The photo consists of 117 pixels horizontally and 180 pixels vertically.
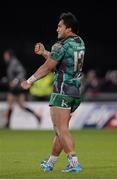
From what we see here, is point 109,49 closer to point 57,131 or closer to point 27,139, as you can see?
point 27,139

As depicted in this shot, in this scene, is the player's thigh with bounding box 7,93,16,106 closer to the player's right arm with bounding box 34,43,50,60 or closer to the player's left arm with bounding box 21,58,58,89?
the player's right arm with bounding box 34,43,50,60

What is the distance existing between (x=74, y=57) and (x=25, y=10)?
20.7 meters

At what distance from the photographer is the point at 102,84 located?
28016 mm

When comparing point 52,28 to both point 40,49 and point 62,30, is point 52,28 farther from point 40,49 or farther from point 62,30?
point 62,30

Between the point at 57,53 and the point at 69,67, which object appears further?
the point at 69,67

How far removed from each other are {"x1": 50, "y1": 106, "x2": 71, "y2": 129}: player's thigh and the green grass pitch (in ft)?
2.21

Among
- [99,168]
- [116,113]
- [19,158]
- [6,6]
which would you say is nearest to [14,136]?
[116,113]

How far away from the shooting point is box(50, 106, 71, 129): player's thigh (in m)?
10.7

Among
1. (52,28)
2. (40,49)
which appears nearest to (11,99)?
(52,28)

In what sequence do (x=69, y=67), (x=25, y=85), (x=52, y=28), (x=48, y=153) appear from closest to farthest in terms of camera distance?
(x=25, y=85), (x=69, y=67), (x=48, y=153), (x=52, y=28)

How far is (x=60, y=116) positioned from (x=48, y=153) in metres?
3.68

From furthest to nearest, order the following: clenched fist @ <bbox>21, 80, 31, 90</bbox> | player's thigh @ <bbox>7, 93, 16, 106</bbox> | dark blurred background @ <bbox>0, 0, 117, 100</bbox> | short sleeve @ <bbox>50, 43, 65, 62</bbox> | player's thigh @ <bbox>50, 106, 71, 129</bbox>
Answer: dark blurred background @ <bbox>0, 0, 117, 100</bbox> < player's thigh @ <bbox>7, 93, 16, 106</bbox> < player's thigh @ <bbox>50, 106, 71, 129</bbox> < short sleeve @ <bbox>50, 43, 65, 62</bbox> < clenched fist @ <bbox>21, 80, 31, 90</bbox>

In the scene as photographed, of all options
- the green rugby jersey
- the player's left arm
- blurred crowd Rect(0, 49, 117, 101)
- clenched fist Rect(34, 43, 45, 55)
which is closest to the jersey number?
the green rugby jersey

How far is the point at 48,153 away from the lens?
14242 mm
